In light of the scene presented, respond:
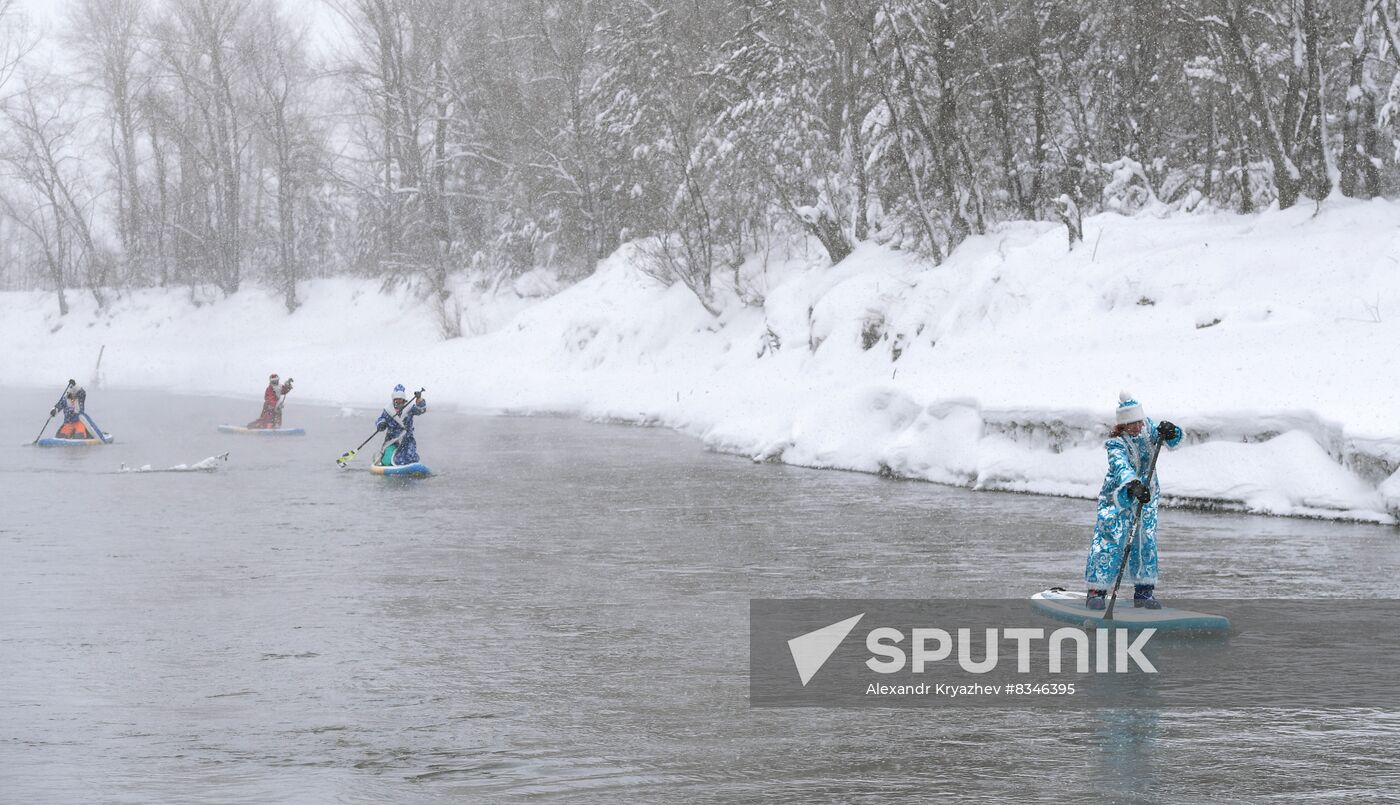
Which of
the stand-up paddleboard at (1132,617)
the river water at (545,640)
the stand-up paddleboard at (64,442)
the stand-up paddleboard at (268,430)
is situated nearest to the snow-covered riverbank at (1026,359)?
the river water at (545,640)

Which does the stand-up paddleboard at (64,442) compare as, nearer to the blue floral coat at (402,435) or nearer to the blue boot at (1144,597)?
the blue floral coat at (402,435)

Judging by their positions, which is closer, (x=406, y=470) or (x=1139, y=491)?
(x=1139, y=491)

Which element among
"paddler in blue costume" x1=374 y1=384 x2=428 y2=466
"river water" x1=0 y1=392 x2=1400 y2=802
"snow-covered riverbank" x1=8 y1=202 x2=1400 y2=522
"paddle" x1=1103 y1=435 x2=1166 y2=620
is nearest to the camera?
"river water" x1=0 y1=392 x2=1400 y2=802

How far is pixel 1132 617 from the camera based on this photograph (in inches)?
387

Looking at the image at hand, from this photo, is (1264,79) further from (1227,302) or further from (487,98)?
(487,98)

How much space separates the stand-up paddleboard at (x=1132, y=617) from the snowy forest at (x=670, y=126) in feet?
51.5

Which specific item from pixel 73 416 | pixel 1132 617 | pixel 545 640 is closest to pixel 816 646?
pixel 545 640

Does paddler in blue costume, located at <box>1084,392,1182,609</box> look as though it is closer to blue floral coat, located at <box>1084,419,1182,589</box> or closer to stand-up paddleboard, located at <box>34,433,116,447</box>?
blue floral coat, located at <box>1084,419,1182,589</box>

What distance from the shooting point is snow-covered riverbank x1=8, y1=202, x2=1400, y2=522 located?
58.3 feet

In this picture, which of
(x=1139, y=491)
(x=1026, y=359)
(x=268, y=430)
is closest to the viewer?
(x=1139, y=491)

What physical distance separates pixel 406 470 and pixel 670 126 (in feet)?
77.6

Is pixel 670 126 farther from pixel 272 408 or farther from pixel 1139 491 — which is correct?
pixel 1139 491

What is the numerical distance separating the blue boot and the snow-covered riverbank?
683cm

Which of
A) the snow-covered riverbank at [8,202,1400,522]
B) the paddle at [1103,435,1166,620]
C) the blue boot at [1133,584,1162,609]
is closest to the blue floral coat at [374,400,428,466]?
the snow-covered riverbank at [8,202,1400,522]
